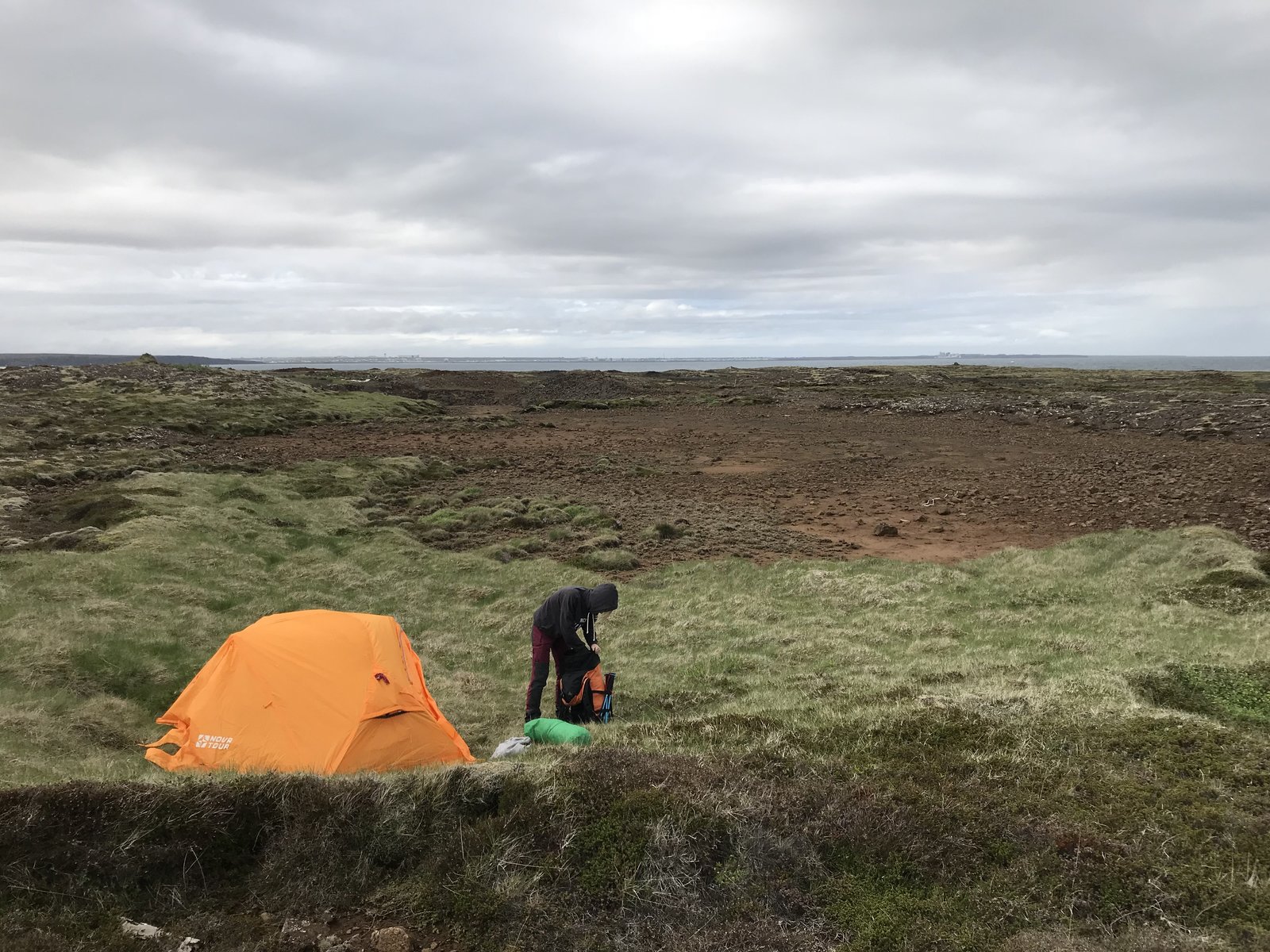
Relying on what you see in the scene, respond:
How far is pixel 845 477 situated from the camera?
33.5 metres

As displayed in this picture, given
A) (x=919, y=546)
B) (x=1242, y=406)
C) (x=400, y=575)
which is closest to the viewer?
(x=400, y=575)

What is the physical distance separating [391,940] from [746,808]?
2603 millimetres

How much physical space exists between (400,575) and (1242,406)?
5192 cm

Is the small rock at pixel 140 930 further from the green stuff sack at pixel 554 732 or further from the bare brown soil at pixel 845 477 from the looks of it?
the bare brown soil at pixel 845 477

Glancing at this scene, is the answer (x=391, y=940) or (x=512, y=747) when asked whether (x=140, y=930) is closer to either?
(x=391, y=940)

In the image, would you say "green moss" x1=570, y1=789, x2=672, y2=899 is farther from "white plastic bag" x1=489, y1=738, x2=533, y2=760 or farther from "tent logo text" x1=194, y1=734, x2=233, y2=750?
"tent logo text" x1=194, y1=734, x2=233, y2=750

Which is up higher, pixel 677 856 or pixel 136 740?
pixel 677 856

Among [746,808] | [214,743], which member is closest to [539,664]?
[214,743]

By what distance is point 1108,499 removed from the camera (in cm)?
2428

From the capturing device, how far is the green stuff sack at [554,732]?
8.32 m

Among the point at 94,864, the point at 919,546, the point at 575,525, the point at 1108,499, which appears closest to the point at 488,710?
the point at 94,864

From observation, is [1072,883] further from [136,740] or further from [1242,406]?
[1242,406]

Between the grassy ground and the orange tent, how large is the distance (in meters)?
0.89

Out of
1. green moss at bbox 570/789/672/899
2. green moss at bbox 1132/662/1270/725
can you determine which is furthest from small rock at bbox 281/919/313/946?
green moss at bbox 1132/662/1270/725
